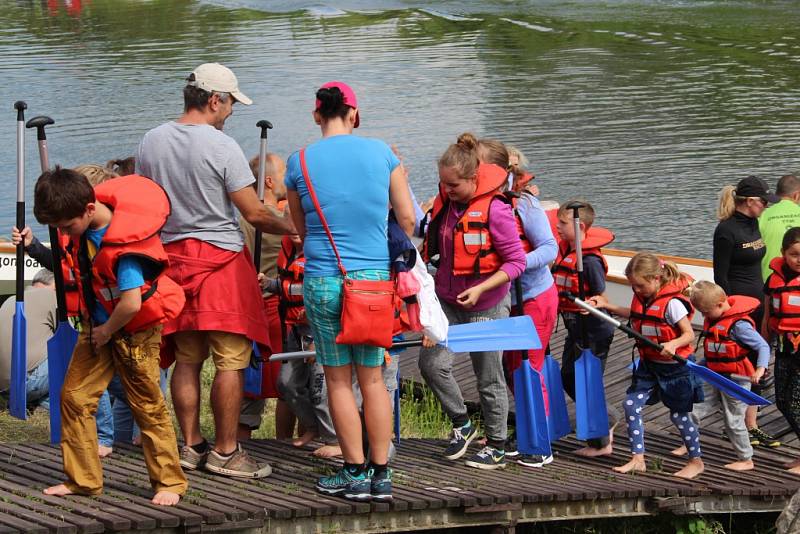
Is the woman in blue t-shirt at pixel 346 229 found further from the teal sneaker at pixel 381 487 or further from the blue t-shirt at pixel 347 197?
the teal sneaker at pixel 381 487

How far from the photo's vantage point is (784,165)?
65.3ft

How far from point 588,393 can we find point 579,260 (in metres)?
0.67

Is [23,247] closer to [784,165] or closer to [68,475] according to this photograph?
[68,475]

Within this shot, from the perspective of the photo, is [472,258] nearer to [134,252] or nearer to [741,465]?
[134,252]

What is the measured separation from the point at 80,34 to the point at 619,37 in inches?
579

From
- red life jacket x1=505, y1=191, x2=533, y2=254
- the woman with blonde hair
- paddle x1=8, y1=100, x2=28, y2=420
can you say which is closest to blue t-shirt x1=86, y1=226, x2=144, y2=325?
paddle x1=8, y1=100, x2=28, y2=420

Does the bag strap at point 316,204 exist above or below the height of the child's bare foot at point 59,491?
above

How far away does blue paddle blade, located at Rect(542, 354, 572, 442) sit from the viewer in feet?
20.4

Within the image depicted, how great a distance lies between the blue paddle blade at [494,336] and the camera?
549 centimetres

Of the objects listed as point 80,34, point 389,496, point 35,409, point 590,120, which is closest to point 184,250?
point 389,496

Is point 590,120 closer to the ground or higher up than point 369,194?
closer to the ground

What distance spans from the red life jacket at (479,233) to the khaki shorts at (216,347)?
1032mm

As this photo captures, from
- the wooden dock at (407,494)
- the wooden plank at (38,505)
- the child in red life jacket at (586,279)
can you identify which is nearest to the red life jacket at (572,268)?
the child in red life jacket at (586,279)

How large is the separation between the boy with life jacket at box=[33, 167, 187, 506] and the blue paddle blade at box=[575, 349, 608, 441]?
7.06ft
